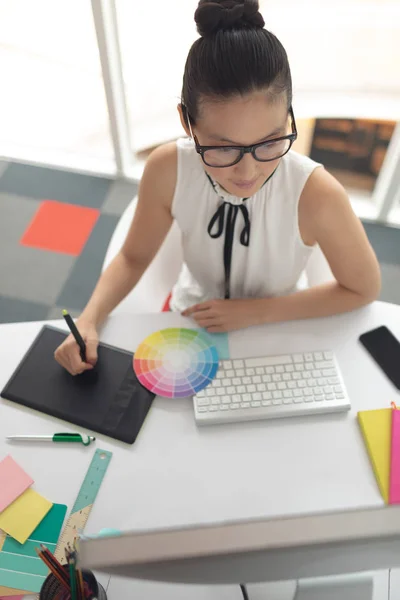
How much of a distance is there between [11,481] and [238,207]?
2.31 ft

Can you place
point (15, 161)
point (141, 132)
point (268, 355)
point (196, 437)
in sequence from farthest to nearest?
1. point (15, 161)
2. point (141, 132)
3. point (268, 355)
4. point (196, 437)

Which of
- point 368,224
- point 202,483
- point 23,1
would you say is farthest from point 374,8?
point 202,483

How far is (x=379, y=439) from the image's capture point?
83 cm

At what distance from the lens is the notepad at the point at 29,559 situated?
0.72 meters

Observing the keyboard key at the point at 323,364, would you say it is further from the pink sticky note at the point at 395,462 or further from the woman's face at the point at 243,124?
the woman's face at the point at 243,124

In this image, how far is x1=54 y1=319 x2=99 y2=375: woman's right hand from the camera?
3.03 ft

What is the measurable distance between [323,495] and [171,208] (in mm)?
691

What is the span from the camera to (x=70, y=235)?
2268 millimetres

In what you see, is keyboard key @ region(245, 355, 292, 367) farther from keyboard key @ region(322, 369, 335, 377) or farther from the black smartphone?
the black smartphone

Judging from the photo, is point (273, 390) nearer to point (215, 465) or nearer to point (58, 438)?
point (215, 465)

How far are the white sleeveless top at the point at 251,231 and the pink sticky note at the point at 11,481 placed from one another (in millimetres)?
626

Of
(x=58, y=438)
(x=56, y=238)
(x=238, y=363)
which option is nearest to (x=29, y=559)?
(x=58, y=438)

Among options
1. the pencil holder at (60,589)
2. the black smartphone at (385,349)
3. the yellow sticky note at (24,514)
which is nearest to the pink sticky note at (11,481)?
the yellow sticky note at (24,514)

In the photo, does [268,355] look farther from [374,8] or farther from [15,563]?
[374,8]
